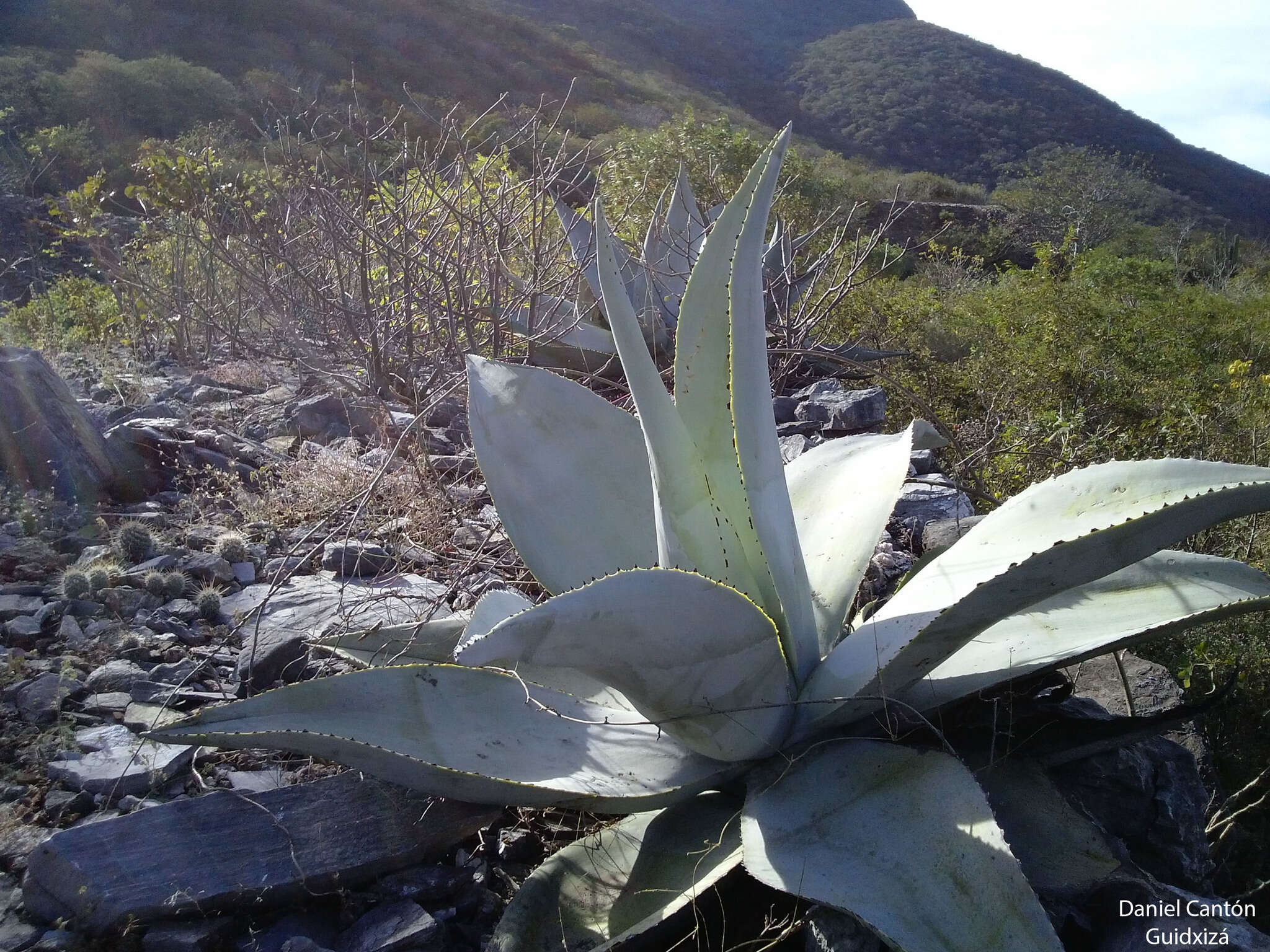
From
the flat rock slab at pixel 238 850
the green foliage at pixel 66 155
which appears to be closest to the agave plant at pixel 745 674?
the flat rock slab at pixel 238 850

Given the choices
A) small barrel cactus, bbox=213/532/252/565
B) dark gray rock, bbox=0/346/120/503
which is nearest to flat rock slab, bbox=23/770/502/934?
small barrel cactus, bbox=213/532/252/565

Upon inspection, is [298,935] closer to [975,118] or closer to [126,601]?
[126,601]

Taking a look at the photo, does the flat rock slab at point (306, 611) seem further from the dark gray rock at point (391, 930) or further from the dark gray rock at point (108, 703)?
the dark gray rock at point (391, 930)

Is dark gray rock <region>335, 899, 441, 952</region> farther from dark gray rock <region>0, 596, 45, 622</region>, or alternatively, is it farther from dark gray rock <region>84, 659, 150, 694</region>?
dark gray rock <region>0, 596, 45, 622</region>

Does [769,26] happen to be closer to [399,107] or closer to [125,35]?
[125,35]

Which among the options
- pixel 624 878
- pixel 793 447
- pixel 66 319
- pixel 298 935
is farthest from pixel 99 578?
pixel 66 319

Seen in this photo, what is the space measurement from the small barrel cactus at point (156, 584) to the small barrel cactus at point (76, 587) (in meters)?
0.12

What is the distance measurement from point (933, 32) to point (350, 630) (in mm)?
50667

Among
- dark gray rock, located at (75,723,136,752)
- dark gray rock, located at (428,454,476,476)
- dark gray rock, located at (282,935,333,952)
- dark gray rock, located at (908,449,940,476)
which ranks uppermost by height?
dark gray rock, located at (908,449,940,476)

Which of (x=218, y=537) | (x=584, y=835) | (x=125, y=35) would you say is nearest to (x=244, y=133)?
(x=125, y=35)

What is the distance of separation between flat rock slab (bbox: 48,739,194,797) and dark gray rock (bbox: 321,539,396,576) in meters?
0.77

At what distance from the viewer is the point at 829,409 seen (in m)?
2.99

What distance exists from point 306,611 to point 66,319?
6.85 meters

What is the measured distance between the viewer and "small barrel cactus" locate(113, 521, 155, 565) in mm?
2311
